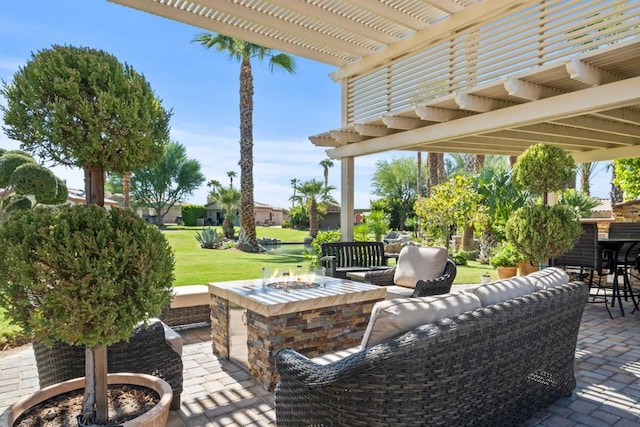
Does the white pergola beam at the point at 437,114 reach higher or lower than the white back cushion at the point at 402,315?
higher

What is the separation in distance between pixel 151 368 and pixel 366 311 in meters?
1.99

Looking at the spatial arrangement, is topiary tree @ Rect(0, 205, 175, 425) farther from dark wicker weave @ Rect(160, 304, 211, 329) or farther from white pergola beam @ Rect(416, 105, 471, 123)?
white pergola beam @ Rect(416, 105, 471, 123)

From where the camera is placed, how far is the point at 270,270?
14.4 ft

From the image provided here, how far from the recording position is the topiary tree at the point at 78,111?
1860 millimetres

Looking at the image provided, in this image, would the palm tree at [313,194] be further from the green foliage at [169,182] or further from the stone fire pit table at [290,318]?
the stone fire pit table at [290,318]

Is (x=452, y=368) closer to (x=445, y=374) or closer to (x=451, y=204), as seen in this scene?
(x=445, y=374)

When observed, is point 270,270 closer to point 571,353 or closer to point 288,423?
point 288,423

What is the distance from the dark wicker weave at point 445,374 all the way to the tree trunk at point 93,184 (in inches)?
51.8

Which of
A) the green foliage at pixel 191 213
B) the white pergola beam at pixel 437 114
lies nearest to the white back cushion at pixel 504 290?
the white pergola beam at pixel 437 114

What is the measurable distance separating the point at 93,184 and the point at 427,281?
3479mm

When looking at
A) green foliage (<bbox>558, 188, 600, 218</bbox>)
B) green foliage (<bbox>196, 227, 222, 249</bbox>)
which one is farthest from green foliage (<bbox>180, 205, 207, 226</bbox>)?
green foliage (<bbox>558, 188, 600, 218</bbox>)

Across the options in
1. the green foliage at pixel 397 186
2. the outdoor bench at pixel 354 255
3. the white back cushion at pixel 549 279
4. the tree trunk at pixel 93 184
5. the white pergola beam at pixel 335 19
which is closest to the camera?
the tree trunk at pixel 93 184

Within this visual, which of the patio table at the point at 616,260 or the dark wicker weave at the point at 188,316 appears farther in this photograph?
the patio table at the point at 616,260

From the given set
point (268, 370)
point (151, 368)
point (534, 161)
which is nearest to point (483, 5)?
point (534, 161)
